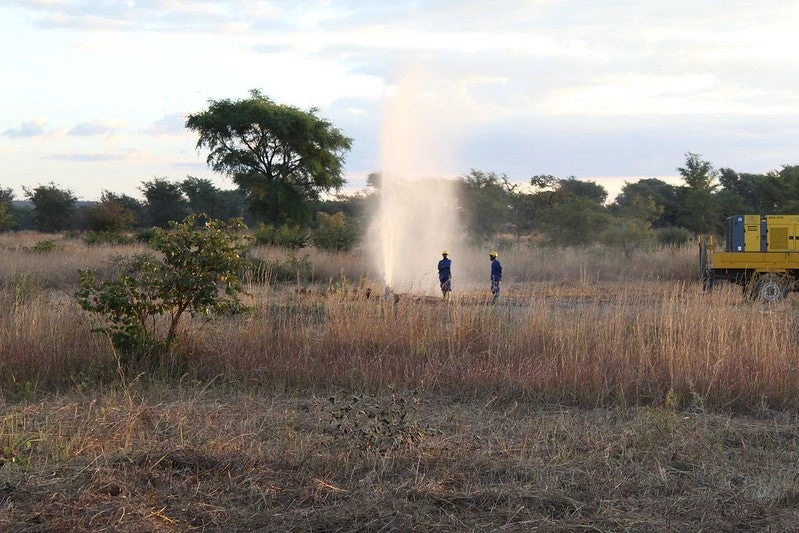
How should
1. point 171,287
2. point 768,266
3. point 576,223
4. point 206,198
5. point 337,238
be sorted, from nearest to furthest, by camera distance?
point 171,287
point 768,266
point 337,238
point 576,223
point 206,198

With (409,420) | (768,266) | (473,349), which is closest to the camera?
(409,420)

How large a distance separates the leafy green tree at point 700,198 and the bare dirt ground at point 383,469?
44.8 metres

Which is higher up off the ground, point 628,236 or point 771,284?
point 628,236

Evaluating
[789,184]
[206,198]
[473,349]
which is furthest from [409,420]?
[206,198]

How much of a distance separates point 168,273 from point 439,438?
3.80 metres

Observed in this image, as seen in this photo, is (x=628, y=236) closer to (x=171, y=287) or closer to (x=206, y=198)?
(x=171, y=287)

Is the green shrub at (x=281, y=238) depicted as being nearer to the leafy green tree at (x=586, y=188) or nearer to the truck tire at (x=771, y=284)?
the truck tire at (x=771, y=284)

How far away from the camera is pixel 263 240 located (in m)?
32.2

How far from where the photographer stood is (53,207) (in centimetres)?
5875

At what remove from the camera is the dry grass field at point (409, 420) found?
4926 millimetres

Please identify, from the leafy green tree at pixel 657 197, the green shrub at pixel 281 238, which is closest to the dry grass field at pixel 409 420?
the green shrub at pixel 281 238

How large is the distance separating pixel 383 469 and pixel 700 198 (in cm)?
4779

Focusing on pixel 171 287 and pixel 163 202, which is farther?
pixel 163 202

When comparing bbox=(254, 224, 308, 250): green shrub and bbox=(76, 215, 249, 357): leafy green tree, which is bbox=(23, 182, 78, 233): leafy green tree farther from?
bbox=(76, 215, 249, 357): leafy green tree
